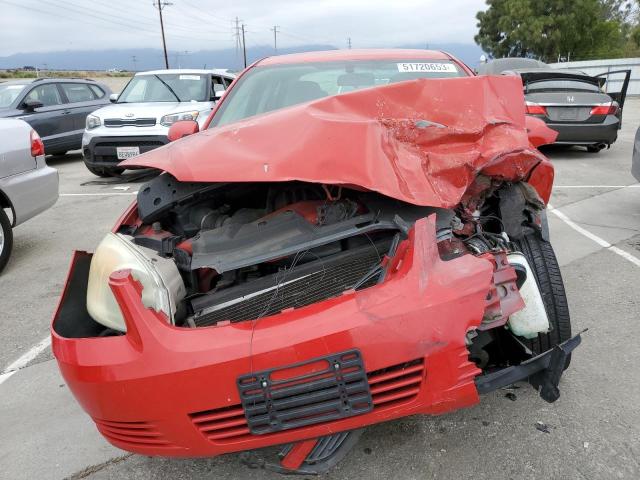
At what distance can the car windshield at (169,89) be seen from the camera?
8641 mm

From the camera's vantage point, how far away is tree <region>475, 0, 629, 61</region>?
39.2 m

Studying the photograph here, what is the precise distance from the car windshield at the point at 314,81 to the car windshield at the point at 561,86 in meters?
5.97

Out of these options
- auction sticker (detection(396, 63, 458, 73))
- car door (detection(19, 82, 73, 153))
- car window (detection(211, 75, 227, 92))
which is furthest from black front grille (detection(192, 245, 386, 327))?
car door (detection(19, 82, 73, 153))

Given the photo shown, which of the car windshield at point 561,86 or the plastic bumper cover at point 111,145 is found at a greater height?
the car windshield at point 561,86

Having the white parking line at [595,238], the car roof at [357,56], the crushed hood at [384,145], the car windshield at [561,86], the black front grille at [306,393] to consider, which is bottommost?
the white parking line at [595,238]

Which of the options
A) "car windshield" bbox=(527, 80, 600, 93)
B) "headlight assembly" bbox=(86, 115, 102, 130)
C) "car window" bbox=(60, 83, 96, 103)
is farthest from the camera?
"car window" bbox=(60, 83, 96, 103)

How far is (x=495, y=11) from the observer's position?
146 ft

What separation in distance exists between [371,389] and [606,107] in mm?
8546

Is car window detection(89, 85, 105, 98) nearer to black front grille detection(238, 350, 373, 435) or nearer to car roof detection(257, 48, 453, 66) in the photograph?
car roof detection(257, 48, 453, 66)

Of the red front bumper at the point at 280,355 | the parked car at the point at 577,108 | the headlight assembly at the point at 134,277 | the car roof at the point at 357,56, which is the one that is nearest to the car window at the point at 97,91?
the parked car at the point at 577,108

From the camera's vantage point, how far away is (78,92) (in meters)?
10.7

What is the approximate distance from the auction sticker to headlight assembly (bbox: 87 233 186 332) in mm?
2212

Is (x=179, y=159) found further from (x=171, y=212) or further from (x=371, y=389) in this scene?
(x=371, y=389)

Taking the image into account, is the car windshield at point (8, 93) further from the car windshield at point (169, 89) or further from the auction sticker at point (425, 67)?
the auction sticker at point (425, 67)
